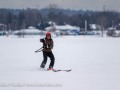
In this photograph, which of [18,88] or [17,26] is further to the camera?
[17,26]

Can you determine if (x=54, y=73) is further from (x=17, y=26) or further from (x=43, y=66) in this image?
(x=17, y=26)

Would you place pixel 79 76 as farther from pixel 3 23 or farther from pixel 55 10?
pixel 55 10

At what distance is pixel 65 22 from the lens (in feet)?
565

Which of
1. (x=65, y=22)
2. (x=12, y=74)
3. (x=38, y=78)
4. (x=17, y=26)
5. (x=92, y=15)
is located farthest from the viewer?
(x=92, y=15)

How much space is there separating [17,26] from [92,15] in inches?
1751

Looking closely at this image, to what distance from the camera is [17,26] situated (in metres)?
160

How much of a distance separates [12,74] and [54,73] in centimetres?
154

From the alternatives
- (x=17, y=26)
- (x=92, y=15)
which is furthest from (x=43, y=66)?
(x=92, y=15)

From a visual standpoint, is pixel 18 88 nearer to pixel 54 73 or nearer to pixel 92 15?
pixel 54 73

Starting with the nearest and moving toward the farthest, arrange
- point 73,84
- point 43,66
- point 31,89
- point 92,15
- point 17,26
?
1. point 31,89
2. point 73,84
3. point 43,66
4. point 17,26
5. point 92,15

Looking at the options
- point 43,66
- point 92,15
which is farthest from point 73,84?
point 92,15

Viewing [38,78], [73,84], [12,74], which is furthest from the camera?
[12,74]

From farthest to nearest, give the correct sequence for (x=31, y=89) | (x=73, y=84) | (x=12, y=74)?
(x=12, y=74)
(x=73, y=84)
(x=31, y=89)

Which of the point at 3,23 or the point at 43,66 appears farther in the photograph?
the point at 3,23
